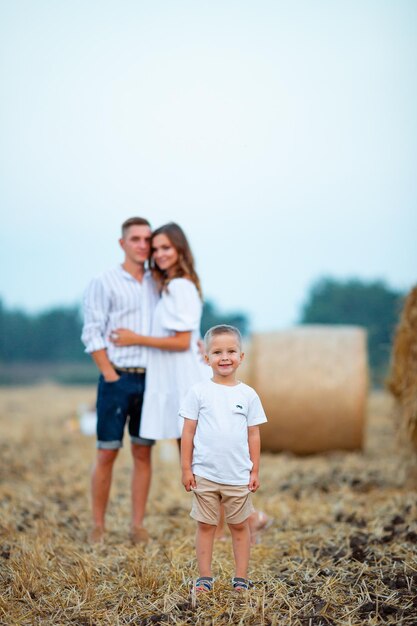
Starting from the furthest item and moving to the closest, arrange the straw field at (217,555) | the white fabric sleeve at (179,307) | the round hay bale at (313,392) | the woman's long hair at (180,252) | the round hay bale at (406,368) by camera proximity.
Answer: the round hay bale at (313,392) → the round hay bale at (406,368) → the woman's long hair at (180,252) → the white fabric sleeve at (179,307) → the straw field at (217,555)

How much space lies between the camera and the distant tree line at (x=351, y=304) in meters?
30.7

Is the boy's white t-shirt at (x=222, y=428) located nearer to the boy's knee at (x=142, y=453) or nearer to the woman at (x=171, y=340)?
the woman at (x=171, y=340)

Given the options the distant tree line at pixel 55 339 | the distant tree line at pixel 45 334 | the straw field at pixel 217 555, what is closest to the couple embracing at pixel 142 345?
the straw field at pixel 217 555

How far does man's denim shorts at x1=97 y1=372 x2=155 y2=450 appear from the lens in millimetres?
4359

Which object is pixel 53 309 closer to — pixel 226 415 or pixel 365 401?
pixel 365 401

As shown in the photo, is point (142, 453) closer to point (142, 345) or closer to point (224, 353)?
point (142, 345)

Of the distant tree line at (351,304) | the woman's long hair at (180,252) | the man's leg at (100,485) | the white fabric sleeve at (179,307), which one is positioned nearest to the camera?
the white fabric sleeve at (179,307)

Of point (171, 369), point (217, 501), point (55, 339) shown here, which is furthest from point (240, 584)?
point (55, 339)

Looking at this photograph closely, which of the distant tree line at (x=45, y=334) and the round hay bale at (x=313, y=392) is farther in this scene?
the distant tree line at (x=45, y=334)

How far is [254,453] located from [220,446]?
17cm

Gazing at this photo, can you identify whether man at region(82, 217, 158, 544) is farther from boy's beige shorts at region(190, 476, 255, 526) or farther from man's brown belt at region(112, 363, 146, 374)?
boy's beige shorts at region(190, 476, 255, 526)

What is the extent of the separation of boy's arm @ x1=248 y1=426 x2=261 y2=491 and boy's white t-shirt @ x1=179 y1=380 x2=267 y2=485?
2 cm

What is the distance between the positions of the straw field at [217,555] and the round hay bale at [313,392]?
0.76 meters

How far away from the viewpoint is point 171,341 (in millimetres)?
4199
